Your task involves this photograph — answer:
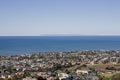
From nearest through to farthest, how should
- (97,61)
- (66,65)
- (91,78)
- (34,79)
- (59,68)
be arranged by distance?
(34,79), (91,78), (59,68), (66,65), (97,61)

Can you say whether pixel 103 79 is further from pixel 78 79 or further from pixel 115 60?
pixel 115 60

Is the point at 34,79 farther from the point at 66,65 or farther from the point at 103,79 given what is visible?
the point at 66,65

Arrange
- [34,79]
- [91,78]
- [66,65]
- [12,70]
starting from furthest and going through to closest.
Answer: [66,65] < [12,70] < [91,78] < [34,79]

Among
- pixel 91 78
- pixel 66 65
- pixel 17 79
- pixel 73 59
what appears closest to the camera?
pixel 17 79

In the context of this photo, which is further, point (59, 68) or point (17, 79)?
point (59, 68)

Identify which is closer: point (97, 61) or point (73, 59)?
point (97, 61)

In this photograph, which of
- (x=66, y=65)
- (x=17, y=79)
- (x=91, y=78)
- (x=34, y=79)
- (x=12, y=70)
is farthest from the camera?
(x=66, y=65)

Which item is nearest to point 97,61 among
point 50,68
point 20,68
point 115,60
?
point 115,60

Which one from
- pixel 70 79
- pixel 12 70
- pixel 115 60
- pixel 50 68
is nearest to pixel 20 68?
pixel 12 70
